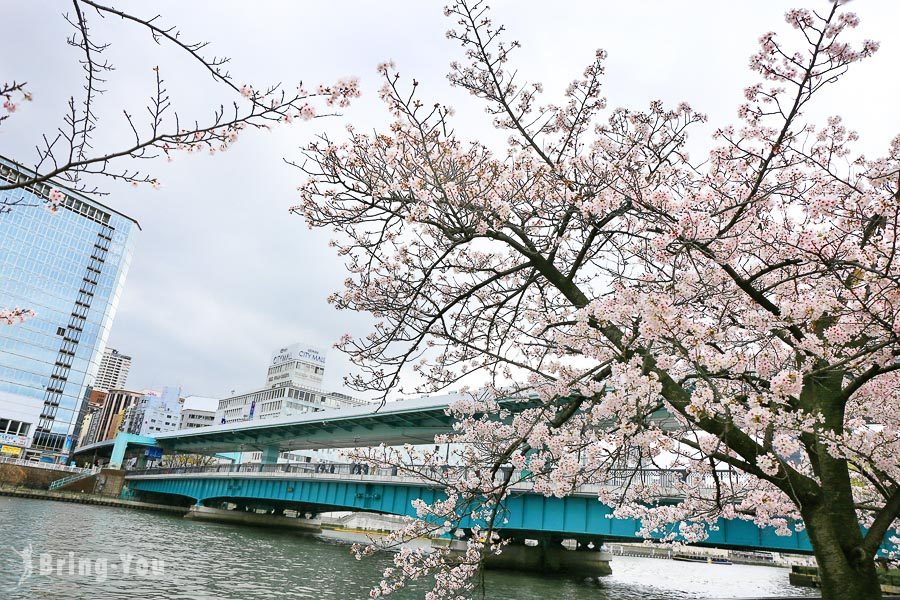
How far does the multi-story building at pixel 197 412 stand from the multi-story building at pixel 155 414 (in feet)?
17.2

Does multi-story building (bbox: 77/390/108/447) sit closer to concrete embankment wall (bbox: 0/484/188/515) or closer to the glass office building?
the glass office building

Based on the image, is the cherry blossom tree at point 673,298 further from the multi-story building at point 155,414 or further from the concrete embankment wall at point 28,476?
the multi-story building at point 155,414

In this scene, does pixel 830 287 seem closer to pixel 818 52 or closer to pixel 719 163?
pixel 719 163

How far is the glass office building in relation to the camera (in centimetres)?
9494

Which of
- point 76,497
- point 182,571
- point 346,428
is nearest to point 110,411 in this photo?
point 76,497

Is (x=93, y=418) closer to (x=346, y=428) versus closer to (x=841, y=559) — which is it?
(x=346, y=428)

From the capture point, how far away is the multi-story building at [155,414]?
163875mm

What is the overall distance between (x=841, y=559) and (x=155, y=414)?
185049 mm

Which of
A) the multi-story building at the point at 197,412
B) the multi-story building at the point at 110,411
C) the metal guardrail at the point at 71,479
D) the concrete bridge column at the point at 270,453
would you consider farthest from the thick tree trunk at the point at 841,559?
the multi-story building at the point at 110,411

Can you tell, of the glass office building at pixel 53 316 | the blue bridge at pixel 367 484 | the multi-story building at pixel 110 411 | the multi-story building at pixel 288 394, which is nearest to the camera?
the blue bridge at pixel 367 484

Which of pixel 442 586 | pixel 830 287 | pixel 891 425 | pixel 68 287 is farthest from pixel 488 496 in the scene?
pixel 68 287

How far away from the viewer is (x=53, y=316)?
100250 millimetres

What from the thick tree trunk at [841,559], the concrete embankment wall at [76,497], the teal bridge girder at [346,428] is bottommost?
the concrete embankment wall at [76,497]

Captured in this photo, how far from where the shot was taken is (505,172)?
300 inches
